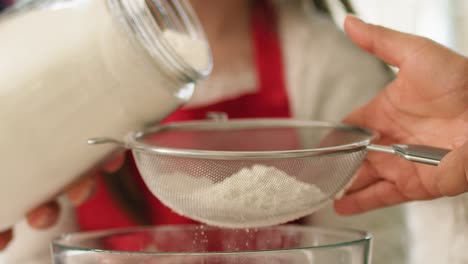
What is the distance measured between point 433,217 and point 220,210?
354 millimetres

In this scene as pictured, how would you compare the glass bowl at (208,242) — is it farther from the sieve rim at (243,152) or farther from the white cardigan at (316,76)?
the white cardigan at (316,76)

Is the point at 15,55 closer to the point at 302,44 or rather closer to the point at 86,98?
the point at 86,98

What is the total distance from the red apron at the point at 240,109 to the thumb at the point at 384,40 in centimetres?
35

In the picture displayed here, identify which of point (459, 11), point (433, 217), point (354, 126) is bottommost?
point (433, 217)

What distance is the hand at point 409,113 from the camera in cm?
56

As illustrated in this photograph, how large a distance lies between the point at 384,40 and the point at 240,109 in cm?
39

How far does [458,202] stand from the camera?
70 cm

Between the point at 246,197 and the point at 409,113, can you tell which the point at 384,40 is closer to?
the point at 409,113

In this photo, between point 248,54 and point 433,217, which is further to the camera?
point 248,54

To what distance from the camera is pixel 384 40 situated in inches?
23.0

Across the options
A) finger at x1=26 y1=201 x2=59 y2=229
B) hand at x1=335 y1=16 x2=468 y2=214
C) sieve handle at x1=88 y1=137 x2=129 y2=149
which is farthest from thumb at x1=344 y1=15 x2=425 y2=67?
finger at x1=26 y1=201 x2=59 y2=229

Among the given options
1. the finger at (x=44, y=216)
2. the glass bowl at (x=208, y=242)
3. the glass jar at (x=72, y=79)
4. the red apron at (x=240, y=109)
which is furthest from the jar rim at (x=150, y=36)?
the red apron at (x=240, y=109)

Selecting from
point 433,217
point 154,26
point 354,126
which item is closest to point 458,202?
point 433,217

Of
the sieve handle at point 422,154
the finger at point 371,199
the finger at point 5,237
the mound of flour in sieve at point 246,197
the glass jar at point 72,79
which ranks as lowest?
the finger at point 5,237
